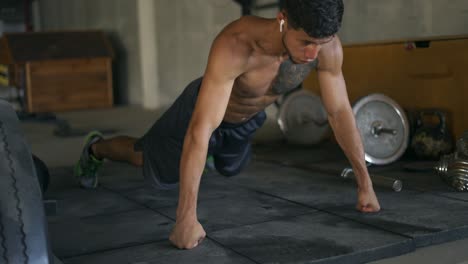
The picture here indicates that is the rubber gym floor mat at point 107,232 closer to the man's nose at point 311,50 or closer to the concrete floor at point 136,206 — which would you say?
the concrete floor at point 136,206

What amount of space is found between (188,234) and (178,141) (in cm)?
56

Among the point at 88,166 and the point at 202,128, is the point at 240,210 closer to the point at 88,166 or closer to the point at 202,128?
the point at 202,128

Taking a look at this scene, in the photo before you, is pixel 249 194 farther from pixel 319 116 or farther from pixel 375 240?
pixel 319 116

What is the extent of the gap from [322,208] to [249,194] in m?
0.43

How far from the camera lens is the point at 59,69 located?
7391 millimetres

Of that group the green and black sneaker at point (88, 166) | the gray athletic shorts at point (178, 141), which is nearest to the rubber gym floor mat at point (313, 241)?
the gray athletic shorts at point (178, 141)

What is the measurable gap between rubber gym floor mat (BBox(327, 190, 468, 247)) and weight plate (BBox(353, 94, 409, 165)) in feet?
2.31

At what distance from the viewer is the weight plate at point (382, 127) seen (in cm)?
326

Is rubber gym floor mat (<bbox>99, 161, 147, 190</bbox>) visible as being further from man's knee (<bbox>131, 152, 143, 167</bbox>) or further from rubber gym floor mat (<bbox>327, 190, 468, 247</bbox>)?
rubber gym floor mat (<bbox>327, 190, 468, 247</bbox>)

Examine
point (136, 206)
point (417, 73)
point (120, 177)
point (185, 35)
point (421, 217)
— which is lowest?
point (120, 177)

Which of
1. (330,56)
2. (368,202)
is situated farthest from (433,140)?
(330,56)

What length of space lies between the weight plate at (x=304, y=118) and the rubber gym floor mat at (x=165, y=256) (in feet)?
6.95

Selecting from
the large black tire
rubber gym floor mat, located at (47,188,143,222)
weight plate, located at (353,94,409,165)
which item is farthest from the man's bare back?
weight plate, located at (353,94,409,165)

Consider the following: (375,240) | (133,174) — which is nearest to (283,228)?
(375,240)
